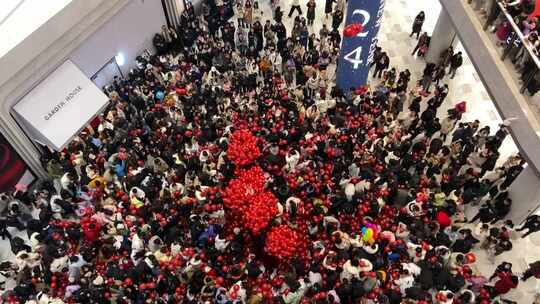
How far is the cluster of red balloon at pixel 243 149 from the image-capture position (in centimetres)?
1118

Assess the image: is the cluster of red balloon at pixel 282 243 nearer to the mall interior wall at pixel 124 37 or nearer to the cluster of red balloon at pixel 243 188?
the cluster of red balloon at pixel 243 188

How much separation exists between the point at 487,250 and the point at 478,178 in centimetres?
179

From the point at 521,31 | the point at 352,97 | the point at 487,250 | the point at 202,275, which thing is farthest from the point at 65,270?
the point at 521,31

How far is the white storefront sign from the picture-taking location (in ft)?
38.2

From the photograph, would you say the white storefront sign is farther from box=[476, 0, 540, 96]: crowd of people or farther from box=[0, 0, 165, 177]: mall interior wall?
box=[476, 0, 540, 96]: crowd of people

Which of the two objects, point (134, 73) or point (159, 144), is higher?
point (134, 73)

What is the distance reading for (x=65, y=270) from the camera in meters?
9.96

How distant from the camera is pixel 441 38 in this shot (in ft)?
47.9

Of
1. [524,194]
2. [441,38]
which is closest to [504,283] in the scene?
[524,194]

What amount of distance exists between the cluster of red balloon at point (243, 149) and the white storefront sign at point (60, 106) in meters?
4.54

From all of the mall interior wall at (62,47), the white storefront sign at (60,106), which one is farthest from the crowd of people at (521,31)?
the white storefront sign at (60,106)

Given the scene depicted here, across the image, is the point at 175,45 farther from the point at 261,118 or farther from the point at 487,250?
the point at 487,250

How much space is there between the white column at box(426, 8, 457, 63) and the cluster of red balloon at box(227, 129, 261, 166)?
746cm

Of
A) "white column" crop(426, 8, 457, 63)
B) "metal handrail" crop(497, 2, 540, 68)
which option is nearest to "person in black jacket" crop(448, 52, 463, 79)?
"white column" crop(426, 8, 457, 63)
